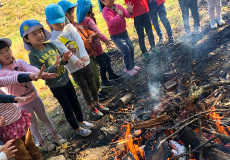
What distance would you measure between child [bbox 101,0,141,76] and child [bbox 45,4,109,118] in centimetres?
135

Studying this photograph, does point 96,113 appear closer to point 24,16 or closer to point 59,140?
point 59,140

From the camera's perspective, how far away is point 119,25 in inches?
194

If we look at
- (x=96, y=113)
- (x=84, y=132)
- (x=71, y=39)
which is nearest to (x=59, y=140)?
(x=84, y=132)

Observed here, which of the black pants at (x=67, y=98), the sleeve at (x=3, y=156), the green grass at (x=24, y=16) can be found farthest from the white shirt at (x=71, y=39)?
the green grass at (x=24, y=16)

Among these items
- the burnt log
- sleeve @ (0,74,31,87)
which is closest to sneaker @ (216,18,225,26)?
the burnt log

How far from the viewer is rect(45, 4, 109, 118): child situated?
3.34m

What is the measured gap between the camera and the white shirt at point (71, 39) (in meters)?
3.52

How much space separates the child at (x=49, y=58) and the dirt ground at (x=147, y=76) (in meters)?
0.63

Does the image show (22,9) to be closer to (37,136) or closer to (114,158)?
(37,136)

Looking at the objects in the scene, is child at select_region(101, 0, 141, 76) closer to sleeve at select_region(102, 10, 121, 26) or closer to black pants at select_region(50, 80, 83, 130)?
sleeve at select_region(102, 10, 121, 26)

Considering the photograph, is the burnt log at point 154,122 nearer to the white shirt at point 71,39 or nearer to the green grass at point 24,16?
the white shirt at point 71,39

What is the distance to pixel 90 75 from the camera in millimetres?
4035

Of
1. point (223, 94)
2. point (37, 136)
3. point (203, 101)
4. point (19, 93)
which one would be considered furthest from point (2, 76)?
point (223, 94)

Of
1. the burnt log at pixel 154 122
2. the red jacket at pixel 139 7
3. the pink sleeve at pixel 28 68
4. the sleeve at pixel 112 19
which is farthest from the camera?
the red jacket at pixel 139 7
